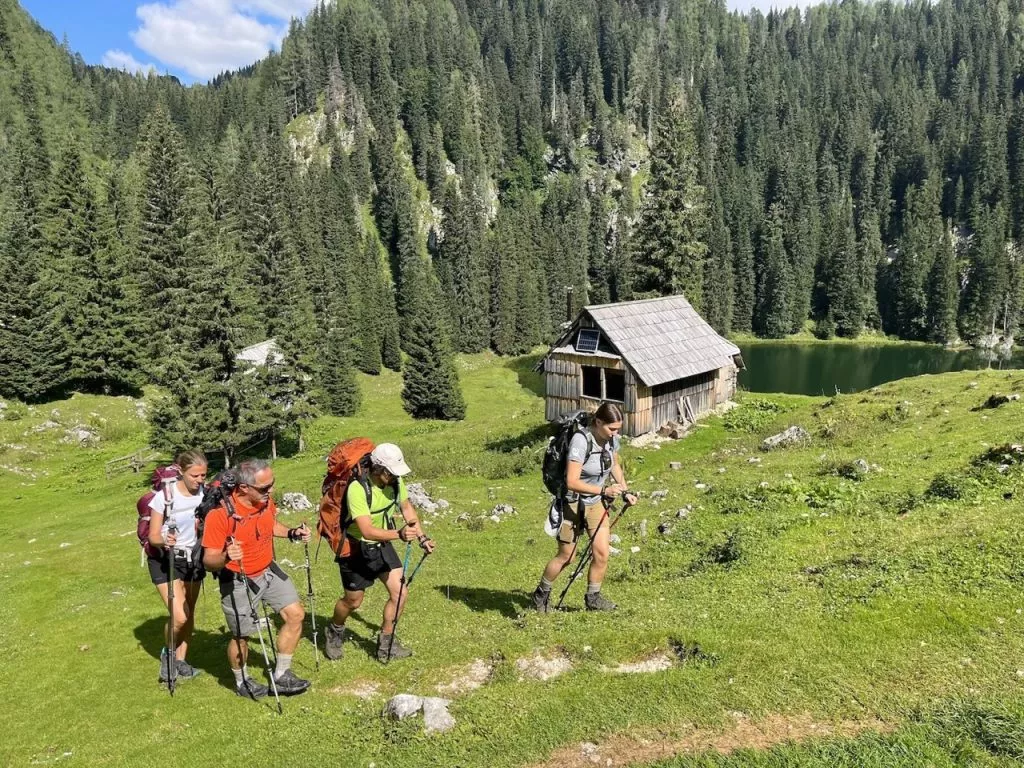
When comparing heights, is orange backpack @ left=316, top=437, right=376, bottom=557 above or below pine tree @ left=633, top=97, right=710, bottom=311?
below

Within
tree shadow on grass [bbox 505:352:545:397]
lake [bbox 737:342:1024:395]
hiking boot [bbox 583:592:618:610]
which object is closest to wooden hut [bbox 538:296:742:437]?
hiking boot [bbox 583:592:618:610]

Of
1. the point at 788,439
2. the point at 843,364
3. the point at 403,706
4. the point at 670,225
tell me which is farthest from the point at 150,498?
the point at 843,364

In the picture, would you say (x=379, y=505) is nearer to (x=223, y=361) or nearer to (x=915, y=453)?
(x=915, y=453)

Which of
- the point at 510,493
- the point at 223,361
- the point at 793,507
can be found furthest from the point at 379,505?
the point at 223,361

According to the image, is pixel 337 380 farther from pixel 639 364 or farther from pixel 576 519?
pixel 576 519

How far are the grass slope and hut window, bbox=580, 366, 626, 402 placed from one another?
37.6ft

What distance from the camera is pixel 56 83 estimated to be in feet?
459

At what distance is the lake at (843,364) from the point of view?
87.2 meters

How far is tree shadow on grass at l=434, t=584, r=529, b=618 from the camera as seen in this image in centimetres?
1173

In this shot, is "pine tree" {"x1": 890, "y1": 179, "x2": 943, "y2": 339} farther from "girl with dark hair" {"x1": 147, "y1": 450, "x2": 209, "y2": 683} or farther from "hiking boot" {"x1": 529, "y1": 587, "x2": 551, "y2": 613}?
"girl with dark hair" {"x1": 147, "y1": 450, "x2": 209, "y2": 683}

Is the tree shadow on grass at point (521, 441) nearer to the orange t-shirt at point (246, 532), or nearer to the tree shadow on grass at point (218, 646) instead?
the tree shadow on grass at point (218, 646)

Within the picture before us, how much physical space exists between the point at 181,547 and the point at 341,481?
2.63 metres

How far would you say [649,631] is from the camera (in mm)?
8961

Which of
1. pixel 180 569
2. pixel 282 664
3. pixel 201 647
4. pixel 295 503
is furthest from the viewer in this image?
pixel 295 503
